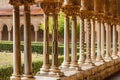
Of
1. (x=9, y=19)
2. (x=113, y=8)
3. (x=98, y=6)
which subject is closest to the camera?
(x=98, y=6)

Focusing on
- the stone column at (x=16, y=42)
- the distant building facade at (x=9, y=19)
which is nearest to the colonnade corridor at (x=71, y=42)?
the stone column at (x=16, y=42)

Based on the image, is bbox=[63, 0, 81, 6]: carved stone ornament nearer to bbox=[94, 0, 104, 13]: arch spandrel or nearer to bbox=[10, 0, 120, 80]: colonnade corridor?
bbox=[10, 0, 120, 80]: colonnade corridor

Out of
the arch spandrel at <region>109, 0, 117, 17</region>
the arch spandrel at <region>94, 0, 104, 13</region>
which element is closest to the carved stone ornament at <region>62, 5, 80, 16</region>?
the arch spandrel at <region>94, 0, 104, 13</region>

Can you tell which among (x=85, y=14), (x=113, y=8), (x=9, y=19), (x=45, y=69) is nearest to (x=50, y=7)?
(x=45, y=69)

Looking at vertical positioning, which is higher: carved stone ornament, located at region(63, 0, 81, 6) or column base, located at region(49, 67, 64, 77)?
carved stone ornament, located at region(63, 0, 81, 6)

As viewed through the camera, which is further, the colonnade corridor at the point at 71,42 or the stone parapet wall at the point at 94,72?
the stone parapet wall at the point at 94,72

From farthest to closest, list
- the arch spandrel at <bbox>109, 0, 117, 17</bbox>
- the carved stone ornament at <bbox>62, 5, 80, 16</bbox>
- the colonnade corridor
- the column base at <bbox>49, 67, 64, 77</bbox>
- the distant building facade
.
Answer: the distant building facade, the arch spandrel at <bbox>109, 0, 117, 17</bbox>, the carved stone ornament at <bbox>62, 5, 80, 16</bbox>, the column base at <bbox>49, 67, 64, 77</bbox>, the colonnade corridor

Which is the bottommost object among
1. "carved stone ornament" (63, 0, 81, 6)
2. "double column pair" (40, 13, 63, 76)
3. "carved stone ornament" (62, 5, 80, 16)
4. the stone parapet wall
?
the stone parapet wall

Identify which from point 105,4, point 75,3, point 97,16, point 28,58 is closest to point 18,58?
point 28,58

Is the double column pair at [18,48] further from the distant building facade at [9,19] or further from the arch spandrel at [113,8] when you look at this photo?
the distant building facade at [9,19]

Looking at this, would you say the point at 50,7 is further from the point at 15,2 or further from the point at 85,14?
the point at 85,14

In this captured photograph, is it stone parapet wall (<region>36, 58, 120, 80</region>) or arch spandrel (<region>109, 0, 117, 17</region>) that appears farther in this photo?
arch spandrel (<region>109, 0, 117, 17</region>)

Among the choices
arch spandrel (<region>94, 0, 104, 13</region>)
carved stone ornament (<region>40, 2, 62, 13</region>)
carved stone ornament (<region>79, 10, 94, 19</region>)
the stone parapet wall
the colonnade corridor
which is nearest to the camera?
the colonnade corridor

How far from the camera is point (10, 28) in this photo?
4575 cm
